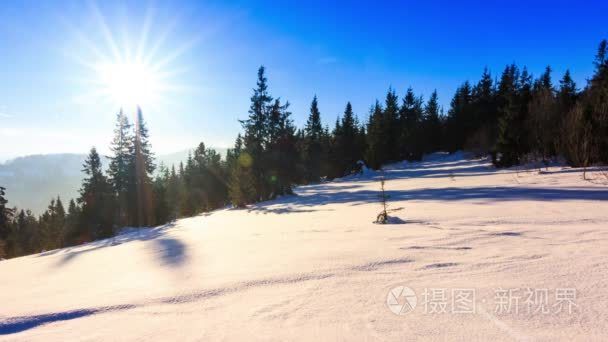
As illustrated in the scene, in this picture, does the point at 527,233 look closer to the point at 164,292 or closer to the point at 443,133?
the point at 164,292

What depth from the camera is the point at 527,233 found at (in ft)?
14.3

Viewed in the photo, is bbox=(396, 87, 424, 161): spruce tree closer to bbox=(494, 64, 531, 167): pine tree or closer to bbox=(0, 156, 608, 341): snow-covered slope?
bbox=(494, 64, 531, 167): pine tree

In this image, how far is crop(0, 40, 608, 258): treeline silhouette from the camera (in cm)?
1822

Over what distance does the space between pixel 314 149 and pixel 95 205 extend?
2883 cm

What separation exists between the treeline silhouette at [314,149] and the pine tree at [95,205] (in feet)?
0.32

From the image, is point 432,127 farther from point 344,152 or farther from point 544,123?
point 544,123

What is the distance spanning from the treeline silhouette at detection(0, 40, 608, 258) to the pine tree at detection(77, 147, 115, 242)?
Answer: 10cm

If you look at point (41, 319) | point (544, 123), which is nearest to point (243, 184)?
point (41, 319)

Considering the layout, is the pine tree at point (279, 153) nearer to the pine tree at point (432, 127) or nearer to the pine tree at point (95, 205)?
the pine tree at point (95, 205)

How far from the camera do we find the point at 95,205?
27.6 meters

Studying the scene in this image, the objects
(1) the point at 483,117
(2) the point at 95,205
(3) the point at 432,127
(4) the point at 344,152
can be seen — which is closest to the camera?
(2) the point at 95,205

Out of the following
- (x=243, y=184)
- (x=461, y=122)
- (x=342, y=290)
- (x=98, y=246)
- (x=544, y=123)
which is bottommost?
(x=98, y=246)

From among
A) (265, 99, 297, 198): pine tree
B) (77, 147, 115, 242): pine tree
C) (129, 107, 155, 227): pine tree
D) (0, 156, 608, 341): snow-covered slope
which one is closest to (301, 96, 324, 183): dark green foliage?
(265, 99, 297, 198): pine tree

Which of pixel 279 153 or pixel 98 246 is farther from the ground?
pixel 279 153
